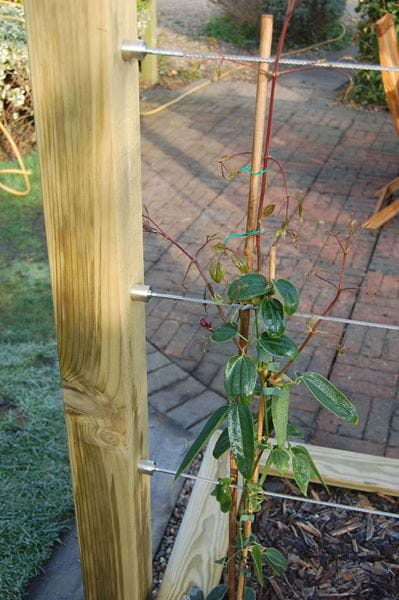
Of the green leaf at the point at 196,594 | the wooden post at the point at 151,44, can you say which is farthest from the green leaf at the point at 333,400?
the wooden post at the point at 151,44

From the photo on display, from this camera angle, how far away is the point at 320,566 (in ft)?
6.66

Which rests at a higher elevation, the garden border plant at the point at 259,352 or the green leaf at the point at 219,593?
the garden border plant at the point at 259,352

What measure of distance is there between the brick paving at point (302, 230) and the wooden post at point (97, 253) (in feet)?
1.42

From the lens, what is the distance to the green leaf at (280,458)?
4.52 feet

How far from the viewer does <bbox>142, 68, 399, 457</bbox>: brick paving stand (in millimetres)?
2912

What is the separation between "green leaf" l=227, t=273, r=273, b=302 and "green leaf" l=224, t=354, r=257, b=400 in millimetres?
118

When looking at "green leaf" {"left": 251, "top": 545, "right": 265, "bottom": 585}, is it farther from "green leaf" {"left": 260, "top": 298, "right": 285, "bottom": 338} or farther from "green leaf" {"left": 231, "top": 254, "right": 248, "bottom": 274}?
"green leaf" {"left": 231, "top": 254, "right": 248, "bottom": 274}

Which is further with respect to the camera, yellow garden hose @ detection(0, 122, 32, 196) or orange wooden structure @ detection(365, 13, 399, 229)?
yellow garden hose @ detection(0, 122, 32, 196)

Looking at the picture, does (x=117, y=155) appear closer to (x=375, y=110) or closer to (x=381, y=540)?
(x=381, y=540)

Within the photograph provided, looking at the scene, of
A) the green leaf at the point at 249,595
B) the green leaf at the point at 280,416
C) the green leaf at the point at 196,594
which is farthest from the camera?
the green leaf at the point at 196,594

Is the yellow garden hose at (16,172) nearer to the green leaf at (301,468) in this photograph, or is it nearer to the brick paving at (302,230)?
the brick paving at (302,230)

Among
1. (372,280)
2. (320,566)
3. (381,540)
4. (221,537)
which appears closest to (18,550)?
(221,537)

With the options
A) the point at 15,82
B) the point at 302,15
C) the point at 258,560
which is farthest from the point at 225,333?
the point at 302,15

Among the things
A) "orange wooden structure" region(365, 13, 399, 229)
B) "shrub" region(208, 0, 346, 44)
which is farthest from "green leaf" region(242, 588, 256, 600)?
"shrub" region(208, 0, 346, 44)
